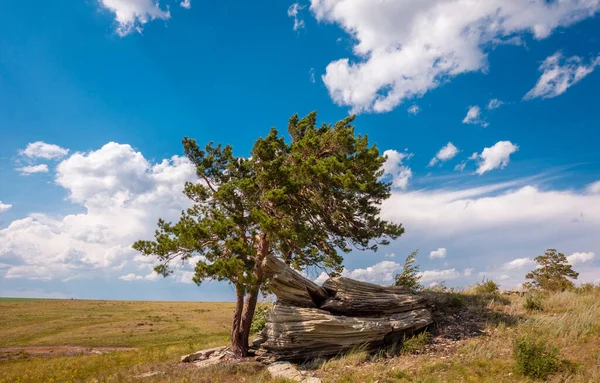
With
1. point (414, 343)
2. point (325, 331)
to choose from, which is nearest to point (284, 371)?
point (325, 331)

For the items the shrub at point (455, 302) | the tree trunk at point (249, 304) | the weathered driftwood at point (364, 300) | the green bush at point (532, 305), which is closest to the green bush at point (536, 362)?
the weathered driftwood at point (364, 300)

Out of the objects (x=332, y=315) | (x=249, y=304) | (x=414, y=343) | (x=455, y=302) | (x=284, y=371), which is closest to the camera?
(x=284, y=371)

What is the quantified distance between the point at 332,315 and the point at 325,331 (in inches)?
34.4

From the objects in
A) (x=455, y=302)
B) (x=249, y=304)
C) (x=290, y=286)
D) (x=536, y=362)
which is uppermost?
(x=290, y=286)

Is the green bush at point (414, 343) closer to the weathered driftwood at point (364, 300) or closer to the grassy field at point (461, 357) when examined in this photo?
the grassy field at point (461, 357)

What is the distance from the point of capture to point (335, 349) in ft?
54.1

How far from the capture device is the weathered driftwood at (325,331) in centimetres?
1645

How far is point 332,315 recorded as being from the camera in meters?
17.0

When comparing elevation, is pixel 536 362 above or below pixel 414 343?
above

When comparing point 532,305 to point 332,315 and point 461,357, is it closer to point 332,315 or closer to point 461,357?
point 461,357

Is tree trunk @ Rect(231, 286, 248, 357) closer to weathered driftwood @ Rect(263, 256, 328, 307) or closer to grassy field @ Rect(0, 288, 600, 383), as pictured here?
weathered driftwood @ Rect(263, 256, 328, 307)

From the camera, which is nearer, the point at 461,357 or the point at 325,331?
the point at 461,357

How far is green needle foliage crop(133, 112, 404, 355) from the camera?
56.6 feet

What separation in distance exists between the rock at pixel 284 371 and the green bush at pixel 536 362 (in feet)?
26.6
